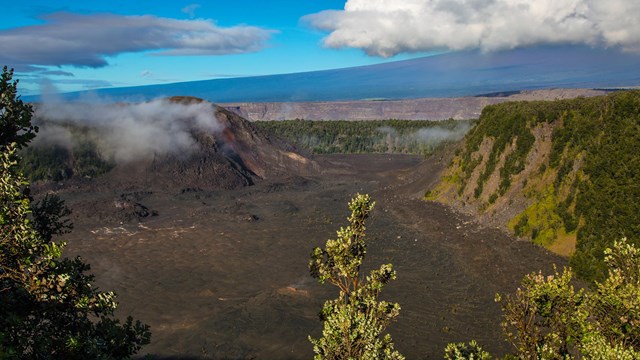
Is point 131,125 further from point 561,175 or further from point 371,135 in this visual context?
point 371,135

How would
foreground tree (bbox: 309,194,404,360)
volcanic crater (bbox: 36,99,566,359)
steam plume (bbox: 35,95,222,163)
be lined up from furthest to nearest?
steam plume (bbox: 35,95,222,163)
volcanic crater (bbox: 36,99,566,359)
foreground tree (bbox: 309,194,404,360)

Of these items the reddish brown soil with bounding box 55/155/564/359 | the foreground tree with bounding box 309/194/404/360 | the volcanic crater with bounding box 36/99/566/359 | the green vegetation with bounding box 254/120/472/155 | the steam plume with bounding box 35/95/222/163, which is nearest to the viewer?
the foreground tree with bounding box 309/194/404/360

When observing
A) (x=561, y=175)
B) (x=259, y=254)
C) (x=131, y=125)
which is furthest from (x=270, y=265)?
(x=131, y=125)

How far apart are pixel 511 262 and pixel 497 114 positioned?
28108 mm

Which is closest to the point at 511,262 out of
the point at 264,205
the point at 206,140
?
the point at 264,205

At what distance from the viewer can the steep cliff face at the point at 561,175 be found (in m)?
32.8

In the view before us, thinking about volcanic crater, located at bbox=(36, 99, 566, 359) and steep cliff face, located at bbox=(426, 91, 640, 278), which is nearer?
volcanic crater, located at bbox=(36, 99, 566, 359)

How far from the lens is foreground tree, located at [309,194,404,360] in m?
10.3

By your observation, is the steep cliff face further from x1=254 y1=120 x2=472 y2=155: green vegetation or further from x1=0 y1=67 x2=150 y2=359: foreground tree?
x1=254 y1=120 x2=472 y2=155: green vegetation

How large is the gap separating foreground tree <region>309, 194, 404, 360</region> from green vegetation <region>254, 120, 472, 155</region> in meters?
112

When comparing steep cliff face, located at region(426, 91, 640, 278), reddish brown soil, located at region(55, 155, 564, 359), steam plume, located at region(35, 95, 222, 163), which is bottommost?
reddish brown soil, located at region(55, 155, 564, 359)

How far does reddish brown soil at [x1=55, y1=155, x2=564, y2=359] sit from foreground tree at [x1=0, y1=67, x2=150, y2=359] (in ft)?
49.5

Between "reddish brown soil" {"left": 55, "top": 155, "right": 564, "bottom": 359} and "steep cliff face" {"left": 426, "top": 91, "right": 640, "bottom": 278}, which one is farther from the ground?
"steep cliff face" {"left": 426, "top": 91, "right": 640, "bottom": 278}

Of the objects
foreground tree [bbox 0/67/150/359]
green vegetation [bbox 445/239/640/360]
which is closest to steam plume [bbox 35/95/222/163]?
foreground tree [bbox 0/67/150/359]
